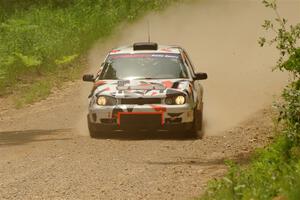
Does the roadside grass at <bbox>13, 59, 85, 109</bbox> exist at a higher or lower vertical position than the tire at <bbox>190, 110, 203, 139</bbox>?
lower

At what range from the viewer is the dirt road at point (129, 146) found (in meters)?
9.02

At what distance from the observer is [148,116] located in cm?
1251

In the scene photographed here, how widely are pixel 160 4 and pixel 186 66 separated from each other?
63.7 feet

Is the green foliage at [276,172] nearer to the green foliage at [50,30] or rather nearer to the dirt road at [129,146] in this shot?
the dirt road at [129,146]

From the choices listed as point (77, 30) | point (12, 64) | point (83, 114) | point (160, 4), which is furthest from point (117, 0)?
point (83, 114)

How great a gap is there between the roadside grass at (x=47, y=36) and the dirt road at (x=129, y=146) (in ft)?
2.11

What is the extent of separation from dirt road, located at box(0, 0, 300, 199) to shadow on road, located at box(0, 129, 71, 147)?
21mm

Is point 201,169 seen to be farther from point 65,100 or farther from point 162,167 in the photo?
point 65,100

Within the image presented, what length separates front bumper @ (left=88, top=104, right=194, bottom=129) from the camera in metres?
12.5

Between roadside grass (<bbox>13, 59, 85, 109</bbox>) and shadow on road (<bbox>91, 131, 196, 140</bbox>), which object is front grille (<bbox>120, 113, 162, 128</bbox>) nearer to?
shadow on road (<bbox>91, 131, 196, 140</bbox>)

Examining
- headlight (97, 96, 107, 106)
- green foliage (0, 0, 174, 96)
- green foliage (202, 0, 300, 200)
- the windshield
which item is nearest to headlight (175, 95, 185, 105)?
the windshield

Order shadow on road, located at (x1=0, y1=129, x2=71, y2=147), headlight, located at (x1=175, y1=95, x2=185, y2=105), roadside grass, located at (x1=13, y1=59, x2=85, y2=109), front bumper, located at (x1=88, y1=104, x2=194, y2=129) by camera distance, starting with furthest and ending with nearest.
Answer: roadside grass, located at (x1=13, y1=59, x2=85, y2=109), shadow on road, located at (x1=0, y1=129, x2=71, y2=147), headlight, located at (x1=175, y1=95, x2=185, y2=105), front bumper, located at (x1=88, y1=104, x2=194, y2=129)

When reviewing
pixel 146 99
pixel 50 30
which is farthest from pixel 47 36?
pixel 146 99

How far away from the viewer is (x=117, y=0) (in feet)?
101
